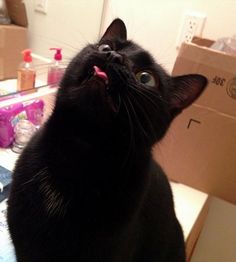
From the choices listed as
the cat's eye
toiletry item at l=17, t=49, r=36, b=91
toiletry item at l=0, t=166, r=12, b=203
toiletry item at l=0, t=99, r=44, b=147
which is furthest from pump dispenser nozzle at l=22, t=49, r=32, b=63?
the cat's eye

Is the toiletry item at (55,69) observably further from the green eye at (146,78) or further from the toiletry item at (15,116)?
the green eye at (146,78)

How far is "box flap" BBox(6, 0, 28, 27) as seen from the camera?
0.88 metres

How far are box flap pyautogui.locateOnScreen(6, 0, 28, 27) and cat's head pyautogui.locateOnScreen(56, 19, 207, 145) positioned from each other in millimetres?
429

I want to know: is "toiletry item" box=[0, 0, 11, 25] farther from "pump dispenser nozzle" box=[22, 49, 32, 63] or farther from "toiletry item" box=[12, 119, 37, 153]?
"toiletry item" box=[12, 119, 37, 153]

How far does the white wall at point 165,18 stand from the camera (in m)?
1.11

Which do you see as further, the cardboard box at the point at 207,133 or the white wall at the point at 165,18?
the white wall at the point at 165,18

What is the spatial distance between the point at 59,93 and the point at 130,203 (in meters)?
0.22

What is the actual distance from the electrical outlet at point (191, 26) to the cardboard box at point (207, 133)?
9cm

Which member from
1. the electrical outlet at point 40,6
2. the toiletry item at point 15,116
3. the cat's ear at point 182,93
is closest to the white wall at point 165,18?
the electrical outlet at point 40,6

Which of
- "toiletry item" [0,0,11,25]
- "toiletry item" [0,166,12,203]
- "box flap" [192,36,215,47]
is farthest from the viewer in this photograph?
"box flap" [192,36,215,47]

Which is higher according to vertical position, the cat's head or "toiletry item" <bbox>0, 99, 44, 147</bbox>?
the cat's head

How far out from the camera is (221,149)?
3.22 ft

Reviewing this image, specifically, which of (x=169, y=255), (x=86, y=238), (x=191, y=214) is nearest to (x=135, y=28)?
(x=191, y=214)

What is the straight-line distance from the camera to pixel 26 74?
0.98 m
